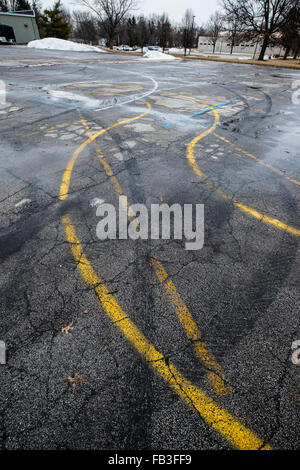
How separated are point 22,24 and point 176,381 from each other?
2482 inches

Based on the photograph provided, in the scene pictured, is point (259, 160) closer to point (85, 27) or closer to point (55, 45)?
point (55, 45)

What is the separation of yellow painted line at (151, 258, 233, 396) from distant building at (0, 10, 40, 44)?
5879 cm

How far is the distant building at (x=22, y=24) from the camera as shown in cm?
4071

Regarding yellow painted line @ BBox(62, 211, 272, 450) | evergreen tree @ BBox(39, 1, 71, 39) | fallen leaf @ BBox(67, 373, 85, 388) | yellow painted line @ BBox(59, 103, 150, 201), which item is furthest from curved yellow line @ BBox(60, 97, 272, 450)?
evergreen tree @ BBox(39, 1, 71, 39)

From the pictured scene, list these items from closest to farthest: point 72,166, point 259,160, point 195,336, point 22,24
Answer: point 195,336 → point 72,166 → point 259,160 → point 22,24

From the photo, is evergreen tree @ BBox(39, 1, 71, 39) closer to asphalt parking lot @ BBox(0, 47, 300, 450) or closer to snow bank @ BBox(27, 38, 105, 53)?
snow bank @ BBox(27, 38, 105, 53)

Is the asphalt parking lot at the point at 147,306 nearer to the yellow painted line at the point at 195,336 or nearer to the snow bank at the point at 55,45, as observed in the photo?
the yellow painted line at the point at 195,336

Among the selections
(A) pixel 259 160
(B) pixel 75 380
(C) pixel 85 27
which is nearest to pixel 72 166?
(B) pixel 75 380

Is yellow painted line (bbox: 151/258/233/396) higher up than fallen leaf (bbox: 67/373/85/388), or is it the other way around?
fallen leaf (bbox: 67/373/85/388)

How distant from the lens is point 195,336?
7.80 ft

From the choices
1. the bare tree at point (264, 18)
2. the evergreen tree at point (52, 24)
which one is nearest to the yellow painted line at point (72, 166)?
the bare tree at point (264, 18)

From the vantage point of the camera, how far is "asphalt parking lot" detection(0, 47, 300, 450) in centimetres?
185

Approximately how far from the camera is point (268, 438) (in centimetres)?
177

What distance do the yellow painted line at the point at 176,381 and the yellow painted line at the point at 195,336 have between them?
0.17 m
